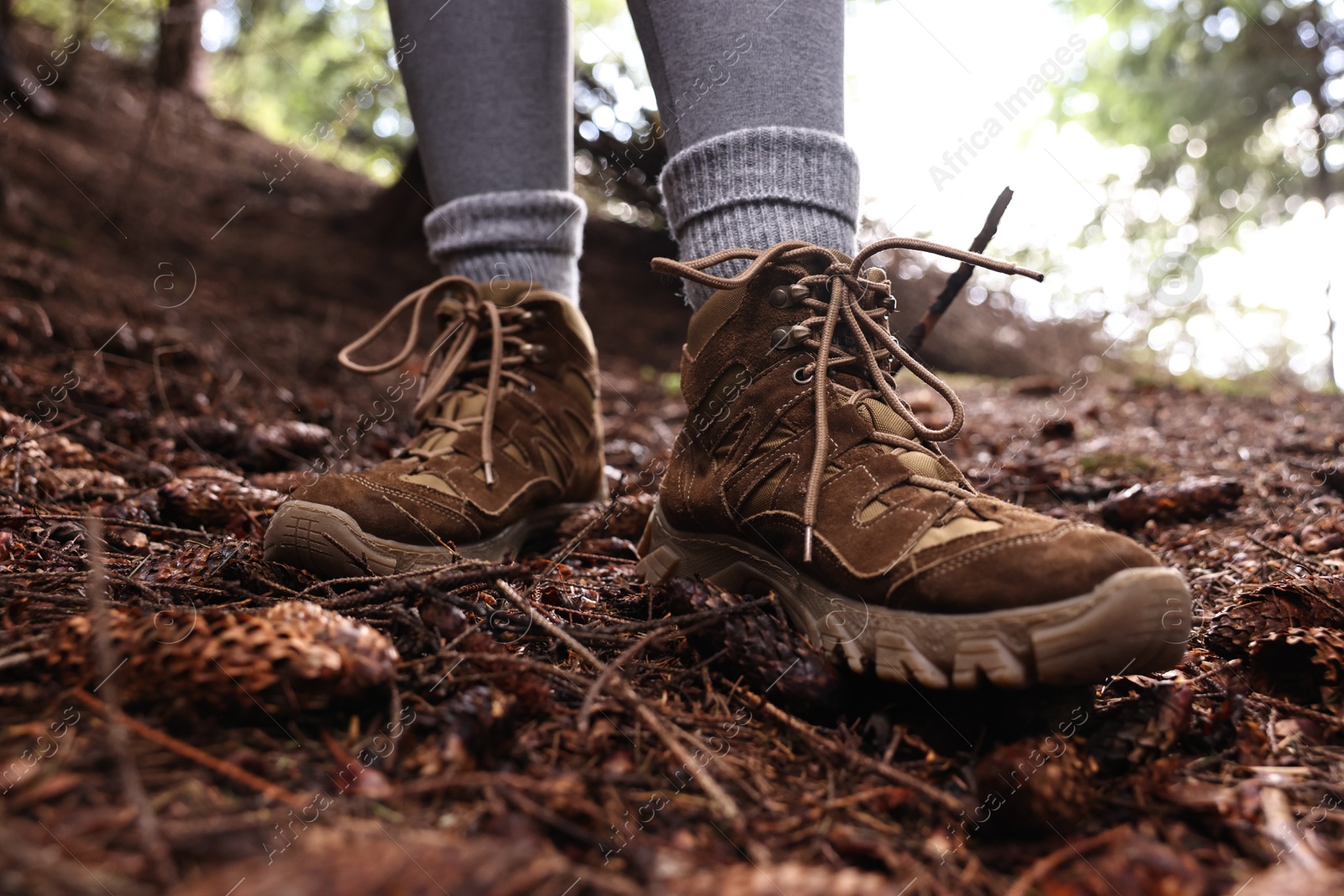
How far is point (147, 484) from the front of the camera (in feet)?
6.63

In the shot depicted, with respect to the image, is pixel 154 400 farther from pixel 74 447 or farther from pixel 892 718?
pixel 892 718

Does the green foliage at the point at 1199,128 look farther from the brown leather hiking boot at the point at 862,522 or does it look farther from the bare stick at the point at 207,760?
the bare stick at the point at 207,760

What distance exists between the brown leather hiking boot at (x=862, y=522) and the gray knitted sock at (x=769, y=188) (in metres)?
0.08

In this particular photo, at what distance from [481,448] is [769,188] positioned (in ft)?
2.71

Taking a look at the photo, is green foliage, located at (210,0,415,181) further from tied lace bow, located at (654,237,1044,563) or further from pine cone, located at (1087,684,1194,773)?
pine cone, located at (1087,684,1194,773)

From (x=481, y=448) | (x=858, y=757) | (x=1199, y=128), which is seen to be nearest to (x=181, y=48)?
(x=481, y=448)

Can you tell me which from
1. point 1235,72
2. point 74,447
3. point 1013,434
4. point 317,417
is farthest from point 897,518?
point 1235,72

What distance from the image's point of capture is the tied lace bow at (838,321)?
53.2 inches

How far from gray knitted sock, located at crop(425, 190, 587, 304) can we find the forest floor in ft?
2.06

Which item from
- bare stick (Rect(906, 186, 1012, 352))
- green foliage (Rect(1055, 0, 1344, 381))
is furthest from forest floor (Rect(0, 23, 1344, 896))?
green foliage (Rect(1055, 0, 1344, 381))

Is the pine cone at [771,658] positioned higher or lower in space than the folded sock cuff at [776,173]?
lower

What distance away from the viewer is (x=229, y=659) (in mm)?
849

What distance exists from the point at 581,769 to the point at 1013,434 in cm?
287

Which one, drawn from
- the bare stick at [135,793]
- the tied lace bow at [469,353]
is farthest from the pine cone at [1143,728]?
the tied lace bow at [469,353]
